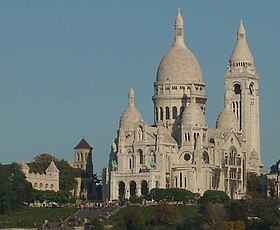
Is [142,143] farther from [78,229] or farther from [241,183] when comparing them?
[78,229]

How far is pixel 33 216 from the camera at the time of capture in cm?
14762

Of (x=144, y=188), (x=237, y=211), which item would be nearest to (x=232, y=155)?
(x=144, y=188)

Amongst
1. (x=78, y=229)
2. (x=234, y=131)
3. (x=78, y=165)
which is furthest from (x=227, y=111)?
(x=78, y=229)

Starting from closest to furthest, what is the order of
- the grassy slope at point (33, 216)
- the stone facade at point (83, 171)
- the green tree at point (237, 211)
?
1. the green tree at point (237, 211)
2. the grassy slope at point (33, 216)
3. the stone facade at point (83, 171)

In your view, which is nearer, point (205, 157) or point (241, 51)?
point (205, 157)

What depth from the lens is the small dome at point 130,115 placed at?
570 ft

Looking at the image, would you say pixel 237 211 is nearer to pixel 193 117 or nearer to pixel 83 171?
pixel 193 117

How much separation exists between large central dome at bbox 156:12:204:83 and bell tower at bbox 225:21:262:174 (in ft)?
21.2

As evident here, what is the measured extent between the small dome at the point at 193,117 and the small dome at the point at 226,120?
4.05 m

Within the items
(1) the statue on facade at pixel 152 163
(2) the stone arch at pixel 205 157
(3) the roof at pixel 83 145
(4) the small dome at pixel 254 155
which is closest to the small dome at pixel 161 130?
(1) the statue on facade at pixel 152 163

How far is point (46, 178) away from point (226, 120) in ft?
72.2

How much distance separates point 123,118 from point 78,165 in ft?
40.9

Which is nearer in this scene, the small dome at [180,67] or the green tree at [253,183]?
the green tree at [253,183]

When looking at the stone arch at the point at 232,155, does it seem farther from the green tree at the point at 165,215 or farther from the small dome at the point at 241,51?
the green tree at the point at 165,215
